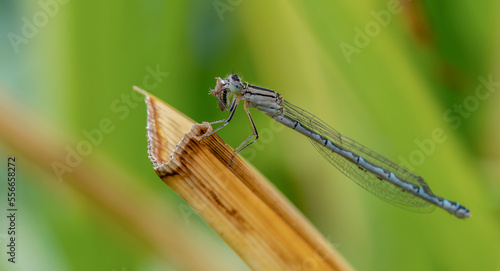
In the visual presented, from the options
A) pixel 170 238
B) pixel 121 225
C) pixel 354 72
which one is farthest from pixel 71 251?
pixel 354 72

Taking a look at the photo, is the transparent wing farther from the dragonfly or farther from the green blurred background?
the green blurred background

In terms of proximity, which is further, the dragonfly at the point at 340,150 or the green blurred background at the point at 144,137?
the dragonfly at the point at 340,150

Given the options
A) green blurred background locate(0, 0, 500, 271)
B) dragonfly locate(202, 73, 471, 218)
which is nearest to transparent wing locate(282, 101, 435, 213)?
dragonfly locate(202, 73, 471, 218)

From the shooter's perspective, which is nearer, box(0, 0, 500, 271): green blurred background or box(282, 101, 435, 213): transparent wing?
box(0, 0, 500, 271): green blurred background

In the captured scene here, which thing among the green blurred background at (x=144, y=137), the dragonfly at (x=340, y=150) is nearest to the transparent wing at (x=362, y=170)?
the dragonfly at (x=340, y=150)

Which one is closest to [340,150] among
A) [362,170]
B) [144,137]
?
[362,170]

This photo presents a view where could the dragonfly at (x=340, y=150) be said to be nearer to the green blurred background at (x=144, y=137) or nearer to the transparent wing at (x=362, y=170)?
the transparent wing at (x=362, y=170)

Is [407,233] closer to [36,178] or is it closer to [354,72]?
[354,72]
